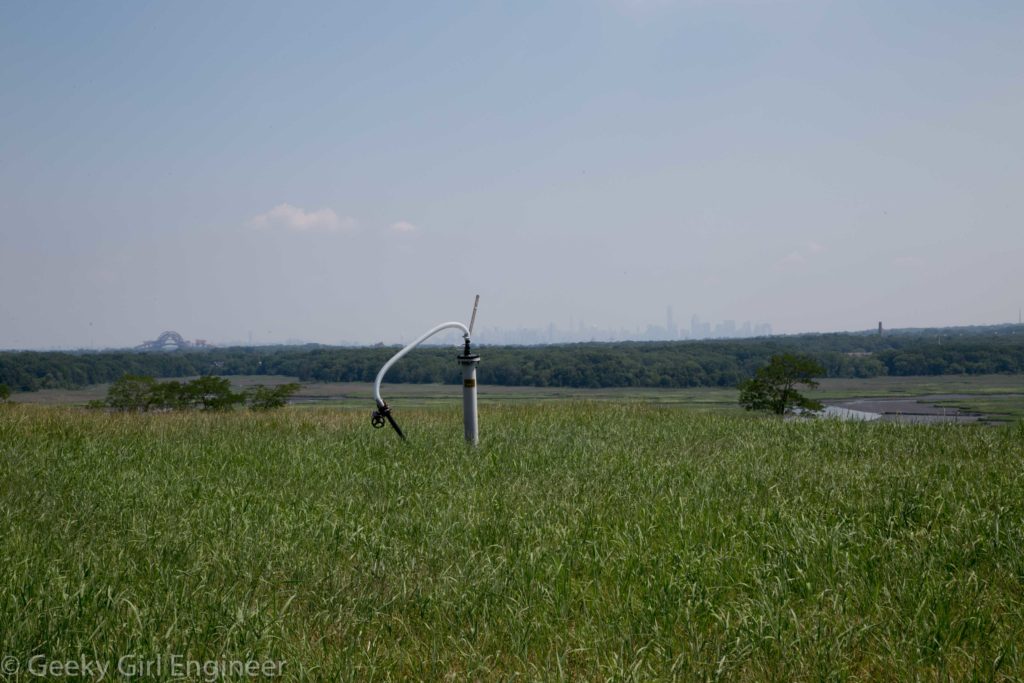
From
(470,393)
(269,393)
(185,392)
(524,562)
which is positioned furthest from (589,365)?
(524,562)

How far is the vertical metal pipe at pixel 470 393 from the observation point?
10.2 meters

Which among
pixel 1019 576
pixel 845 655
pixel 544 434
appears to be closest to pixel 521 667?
pixel 845 655

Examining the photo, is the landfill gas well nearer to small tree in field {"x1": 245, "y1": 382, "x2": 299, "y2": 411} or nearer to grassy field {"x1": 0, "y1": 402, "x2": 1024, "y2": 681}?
grassy field {"x1": 0, "y1": 402, "x2": 1024, "y2": 681}

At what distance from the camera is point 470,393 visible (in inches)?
404

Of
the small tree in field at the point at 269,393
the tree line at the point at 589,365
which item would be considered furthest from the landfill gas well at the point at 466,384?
the tree line at the point at 589,365

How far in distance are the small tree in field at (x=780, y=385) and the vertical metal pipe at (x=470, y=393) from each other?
4141cm

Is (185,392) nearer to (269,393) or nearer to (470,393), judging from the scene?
(269,393)

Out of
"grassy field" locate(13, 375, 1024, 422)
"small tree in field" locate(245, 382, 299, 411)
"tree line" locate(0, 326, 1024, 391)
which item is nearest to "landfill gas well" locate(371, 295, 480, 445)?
"small tree in field" locate(245, 382, 299, 411)

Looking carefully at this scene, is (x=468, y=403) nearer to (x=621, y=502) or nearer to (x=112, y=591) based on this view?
(x=621, y=502)

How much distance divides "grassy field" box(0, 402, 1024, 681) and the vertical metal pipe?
66cm

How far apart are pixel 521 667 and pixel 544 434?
790 cm

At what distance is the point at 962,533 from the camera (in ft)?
18.7

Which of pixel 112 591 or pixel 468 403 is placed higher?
pixel 468 403

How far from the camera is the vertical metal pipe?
33.6ft
